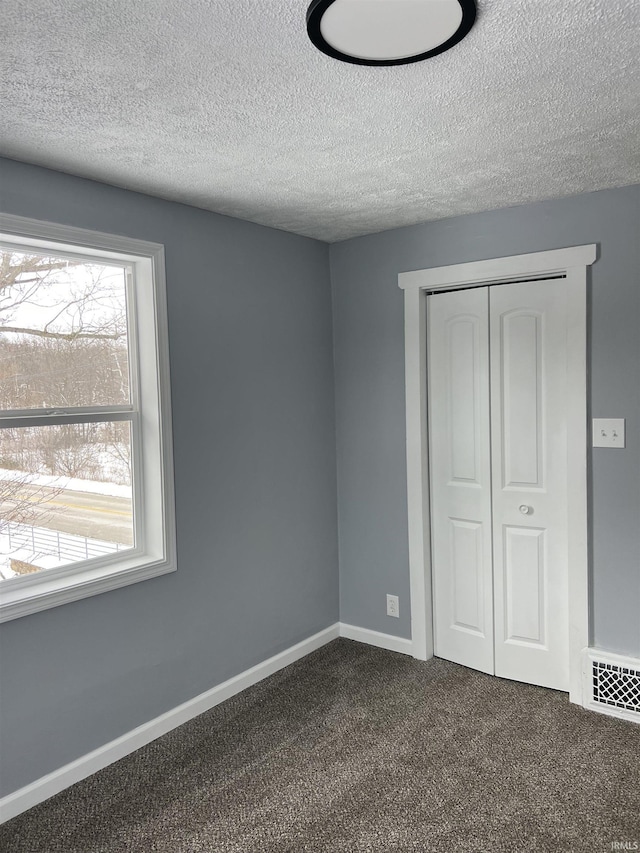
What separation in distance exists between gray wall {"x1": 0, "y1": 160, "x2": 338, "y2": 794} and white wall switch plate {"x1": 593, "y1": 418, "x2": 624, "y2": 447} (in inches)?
59.0

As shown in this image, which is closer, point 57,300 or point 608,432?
point 57,300

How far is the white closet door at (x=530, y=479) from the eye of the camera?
3016mm

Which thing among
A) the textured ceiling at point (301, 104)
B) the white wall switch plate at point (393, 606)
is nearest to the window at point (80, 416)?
the textured ceiling at point (301, 104)

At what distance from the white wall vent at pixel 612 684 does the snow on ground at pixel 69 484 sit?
7.45 feet

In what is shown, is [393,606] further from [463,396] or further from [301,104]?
[301,104]

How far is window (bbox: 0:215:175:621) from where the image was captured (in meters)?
2.36

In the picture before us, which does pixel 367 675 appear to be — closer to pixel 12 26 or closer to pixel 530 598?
pixel 530 598

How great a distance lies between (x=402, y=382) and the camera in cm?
348

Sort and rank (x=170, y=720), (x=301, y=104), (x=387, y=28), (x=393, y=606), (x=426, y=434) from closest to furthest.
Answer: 1. (x=387, y=28)
2. (x=301, y=104)
3. (x=170, y=720)
4. (x=426, y=434)
5. (x=393, y=606)

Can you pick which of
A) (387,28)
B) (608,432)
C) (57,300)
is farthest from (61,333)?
(608,432)

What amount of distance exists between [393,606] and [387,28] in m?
2.93

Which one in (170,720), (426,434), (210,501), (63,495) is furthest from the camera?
(426,434)

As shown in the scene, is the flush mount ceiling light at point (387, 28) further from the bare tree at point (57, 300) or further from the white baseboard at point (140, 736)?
the white baseboard at point (140, 736)

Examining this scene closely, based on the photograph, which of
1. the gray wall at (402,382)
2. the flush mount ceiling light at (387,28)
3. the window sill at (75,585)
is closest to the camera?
the flush mount ceiling light at (387,28)
